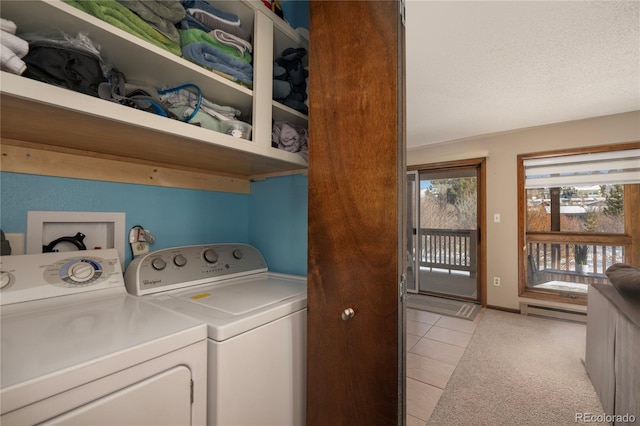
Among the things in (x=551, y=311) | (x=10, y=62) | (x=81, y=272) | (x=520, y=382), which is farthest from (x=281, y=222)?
(x=551, y=311)

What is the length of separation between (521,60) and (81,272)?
9.77ft

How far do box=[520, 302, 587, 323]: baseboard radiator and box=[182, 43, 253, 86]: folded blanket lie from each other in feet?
13.4

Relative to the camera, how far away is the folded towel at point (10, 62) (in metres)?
0.62

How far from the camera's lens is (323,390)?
39.1 inches

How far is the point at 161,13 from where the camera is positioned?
95 cm

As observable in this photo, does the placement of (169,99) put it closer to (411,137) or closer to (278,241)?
(278,241)

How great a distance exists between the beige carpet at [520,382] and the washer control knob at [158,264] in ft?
5.81

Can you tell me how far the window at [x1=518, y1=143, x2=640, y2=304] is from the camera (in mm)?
2965

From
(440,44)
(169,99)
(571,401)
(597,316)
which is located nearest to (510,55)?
(440,44)

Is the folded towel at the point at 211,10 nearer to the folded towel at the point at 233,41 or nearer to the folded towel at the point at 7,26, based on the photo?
the folded towel at the point at 233,41

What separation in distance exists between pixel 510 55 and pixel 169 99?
2315 millimetres

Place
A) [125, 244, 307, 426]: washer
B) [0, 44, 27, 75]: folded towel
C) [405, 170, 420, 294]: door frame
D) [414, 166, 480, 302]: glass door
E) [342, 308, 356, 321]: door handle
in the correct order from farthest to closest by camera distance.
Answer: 1. [405, 170, 420, 294]: door frame
2. [414, 166, 480, 302]: glass door
3. [342, 308, 356, 321]: door handle
4. [125, 244, 307, 426]: washer
5. [0, 44, 27, 75]: folded towel

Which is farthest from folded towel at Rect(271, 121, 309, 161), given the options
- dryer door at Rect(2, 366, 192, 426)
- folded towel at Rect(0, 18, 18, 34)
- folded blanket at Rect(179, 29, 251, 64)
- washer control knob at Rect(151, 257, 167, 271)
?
dryer door at Rect(2, 366, 192, 426)

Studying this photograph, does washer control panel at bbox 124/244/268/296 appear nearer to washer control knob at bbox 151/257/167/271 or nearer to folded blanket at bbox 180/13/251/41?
Answer: washer control knob at bbox 151/257/167/271
